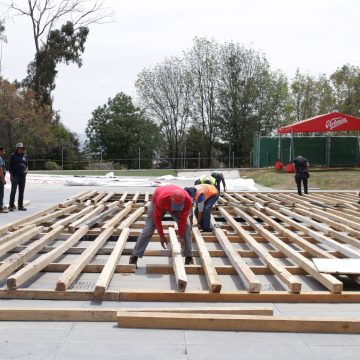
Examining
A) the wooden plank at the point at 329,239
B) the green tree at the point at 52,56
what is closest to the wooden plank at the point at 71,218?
the wooden plank at the point at 329,239

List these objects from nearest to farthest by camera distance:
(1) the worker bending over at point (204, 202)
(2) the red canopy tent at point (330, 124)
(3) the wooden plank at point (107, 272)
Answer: (3) the wooden plank at point (107, 272) → (1) the worker bending over at point (204, 202) → (2) the red canopy tent at point (330, 124)

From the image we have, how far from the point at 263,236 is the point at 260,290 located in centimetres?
308

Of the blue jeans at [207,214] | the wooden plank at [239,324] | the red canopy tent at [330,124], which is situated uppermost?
the red canopy tent at [330,124]

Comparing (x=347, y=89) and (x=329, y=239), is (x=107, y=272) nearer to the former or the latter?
(x=329, y=239)

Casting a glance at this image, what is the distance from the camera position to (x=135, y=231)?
26.2 ft

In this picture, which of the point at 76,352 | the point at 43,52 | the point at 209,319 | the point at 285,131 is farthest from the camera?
the point at 43,52

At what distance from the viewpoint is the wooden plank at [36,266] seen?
466cm

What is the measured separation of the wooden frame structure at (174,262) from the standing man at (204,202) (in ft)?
0.69

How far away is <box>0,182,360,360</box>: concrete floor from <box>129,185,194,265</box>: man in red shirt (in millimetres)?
1716

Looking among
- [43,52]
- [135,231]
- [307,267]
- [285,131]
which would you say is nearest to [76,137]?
[43,52]

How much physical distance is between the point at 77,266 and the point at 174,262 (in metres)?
1.04

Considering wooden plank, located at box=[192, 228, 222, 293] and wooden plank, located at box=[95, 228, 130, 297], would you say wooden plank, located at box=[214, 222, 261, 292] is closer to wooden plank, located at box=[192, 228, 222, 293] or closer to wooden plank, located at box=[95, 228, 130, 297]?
wooden plank, located at box=[192, 228, 222, 293]

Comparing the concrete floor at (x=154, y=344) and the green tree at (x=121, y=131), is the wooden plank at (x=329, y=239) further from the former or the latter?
the green tree at (x=121, y=131)

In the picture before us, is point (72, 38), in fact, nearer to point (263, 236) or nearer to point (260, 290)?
point (263, 236)
